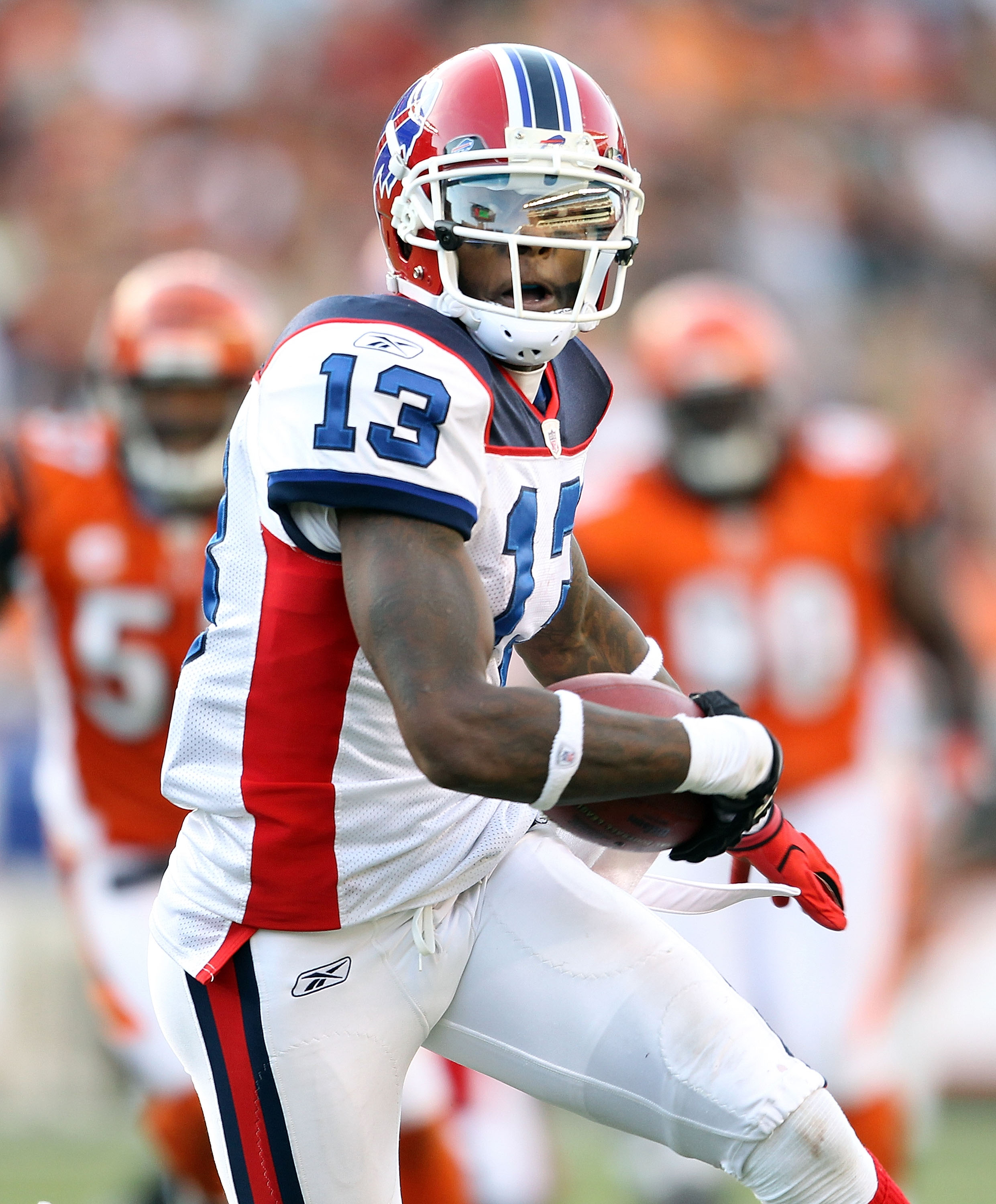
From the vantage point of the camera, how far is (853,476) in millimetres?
4926

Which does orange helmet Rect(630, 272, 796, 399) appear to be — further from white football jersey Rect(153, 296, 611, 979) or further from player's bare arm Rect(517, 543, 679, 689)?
white football jersey Rect(153, 296, 611, 979)

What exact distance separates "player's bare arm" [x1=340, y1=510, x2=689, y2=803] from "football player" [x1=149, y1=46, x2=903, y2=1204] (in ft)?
0.19

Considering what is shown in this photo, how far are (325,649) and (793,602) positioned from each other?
9.83ft

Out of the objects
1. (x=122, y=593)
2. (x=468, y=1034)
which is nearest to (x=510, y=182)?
(x=468, y=1034)

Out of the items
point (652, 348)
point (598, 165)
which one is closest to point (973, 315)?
point (652, 348)

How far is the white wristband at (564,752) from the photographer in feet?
6.16

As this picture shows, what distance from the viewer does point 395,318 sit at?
2033 mm

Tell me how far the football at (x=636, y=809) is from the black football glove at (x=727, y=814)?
0.01 metres

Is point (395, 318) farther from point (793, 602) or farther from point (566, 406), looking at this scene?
point (793, 602)

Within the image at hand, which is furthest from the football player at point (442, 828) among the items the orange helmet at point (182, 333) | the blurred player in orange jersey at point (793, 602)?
the blurred player in orange jersey at point (793, 602)

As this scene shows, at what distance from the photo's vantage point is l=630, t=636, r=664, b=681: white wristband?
2.54 metres

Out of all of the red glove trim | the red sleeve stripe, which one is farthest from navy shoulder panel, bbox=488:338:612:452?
the red sleeve stripe

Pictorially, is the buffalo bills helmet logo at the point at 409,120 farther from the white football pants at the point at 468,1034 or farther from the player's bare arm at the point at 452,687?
the white football pants at the point at 468,1034

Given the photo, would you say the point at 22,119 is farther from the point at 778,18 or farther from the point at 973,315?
the point at 973,315
